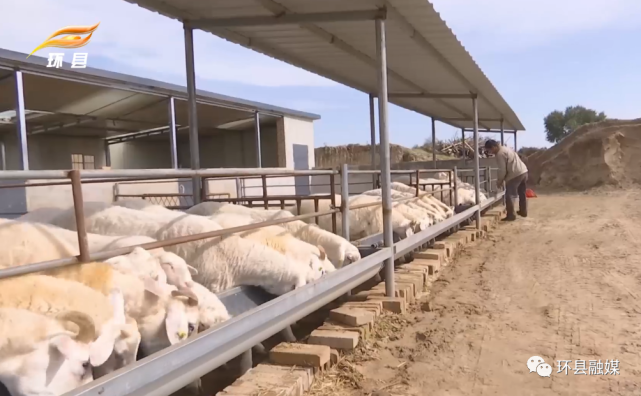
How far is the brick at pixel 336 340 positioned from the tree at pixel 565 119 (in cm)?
5808

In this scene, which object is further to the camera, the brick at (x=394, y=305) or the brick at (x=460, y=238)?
the brick at (x=460, y=238)

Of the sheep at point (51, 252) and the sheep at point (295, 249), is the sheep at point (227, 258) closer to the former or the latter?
the sheep at point (295, 249)

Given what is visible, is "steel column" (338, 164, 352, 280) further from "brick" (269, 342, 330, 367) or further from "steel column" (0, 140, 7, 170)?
"steel column" (0, 140, 7, 170)

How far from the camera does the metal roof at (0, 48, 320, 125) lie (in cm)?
1059

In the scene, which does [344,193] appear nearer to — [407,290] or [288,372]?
[407,290]

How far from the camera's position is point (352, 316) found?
15.8ft

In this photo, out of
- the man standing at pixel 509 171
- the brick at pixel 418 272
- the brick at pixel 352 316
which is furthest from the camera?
the man standing at pixel 509 171

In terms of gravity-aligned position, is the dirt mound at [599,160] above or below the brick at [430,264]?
above

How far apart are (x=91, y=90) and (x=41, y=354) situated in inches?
486

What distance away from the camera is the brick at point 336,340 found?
440 centimetres

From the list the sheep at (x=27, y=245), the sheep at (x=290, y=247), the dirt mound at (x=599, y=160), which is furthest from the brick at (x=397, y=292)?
the dirt mound at (x=599, y=160)

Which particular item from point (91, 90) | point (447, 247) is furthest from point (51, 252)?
point (91, 90)

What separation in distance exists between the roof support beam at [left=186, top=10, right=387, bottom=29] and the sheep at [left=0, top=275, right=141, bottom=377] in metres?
3.56

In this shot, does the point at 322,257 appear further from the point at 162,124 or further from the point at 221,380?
the point at 162,124
